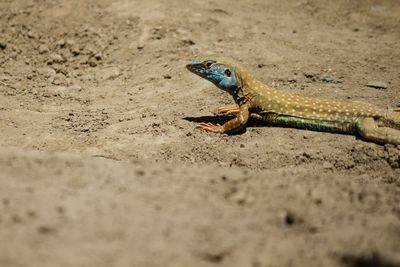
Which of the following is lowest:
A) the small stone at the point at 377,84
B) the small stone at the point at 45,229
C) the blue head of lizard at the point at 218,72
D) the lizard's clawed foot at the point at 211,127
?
the lizard's clawed foot at the point at 211,127

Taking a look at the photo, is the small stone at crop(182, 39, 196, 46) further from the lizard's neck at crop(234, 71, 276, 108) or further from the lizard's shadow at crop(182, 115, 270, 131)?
the lizard's neck at crop(234, 71, 276, 108)

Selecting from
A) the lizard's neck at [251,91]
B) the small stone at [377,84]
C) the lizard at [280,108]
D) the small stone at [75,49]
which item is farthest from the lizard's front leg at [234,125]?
the small stone at [75,49]

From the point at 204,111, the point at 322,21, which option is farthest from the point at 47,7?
the point at 322,21

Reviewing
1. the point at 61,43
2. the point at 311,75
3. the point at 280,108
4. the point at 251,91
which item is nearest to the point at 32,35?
the point at 61,43

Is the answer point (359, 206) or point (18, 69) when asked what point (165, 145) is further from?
point (18, 69)

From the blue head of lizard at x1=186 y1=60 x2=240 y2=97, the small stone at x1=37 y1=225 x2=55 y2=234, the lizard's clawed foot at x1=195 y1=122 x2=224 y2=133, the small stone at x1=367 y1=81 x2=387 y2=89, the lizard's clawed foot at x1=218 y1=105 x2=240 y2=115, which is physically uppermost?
the small stone at x1=37 y1=225 x2=55 y2=234

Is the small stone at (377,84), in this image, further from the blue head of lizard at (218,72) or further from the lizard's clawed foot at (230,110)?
the blue head of lizard at (218,72)

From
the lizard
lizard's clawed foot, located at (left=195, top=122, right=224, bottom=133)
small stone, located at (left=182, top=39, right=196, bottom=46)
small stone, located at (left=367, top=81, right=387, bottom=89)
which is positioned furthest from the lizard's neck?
small stone, located at (left=182, top=39, right=196, bottom=46)
